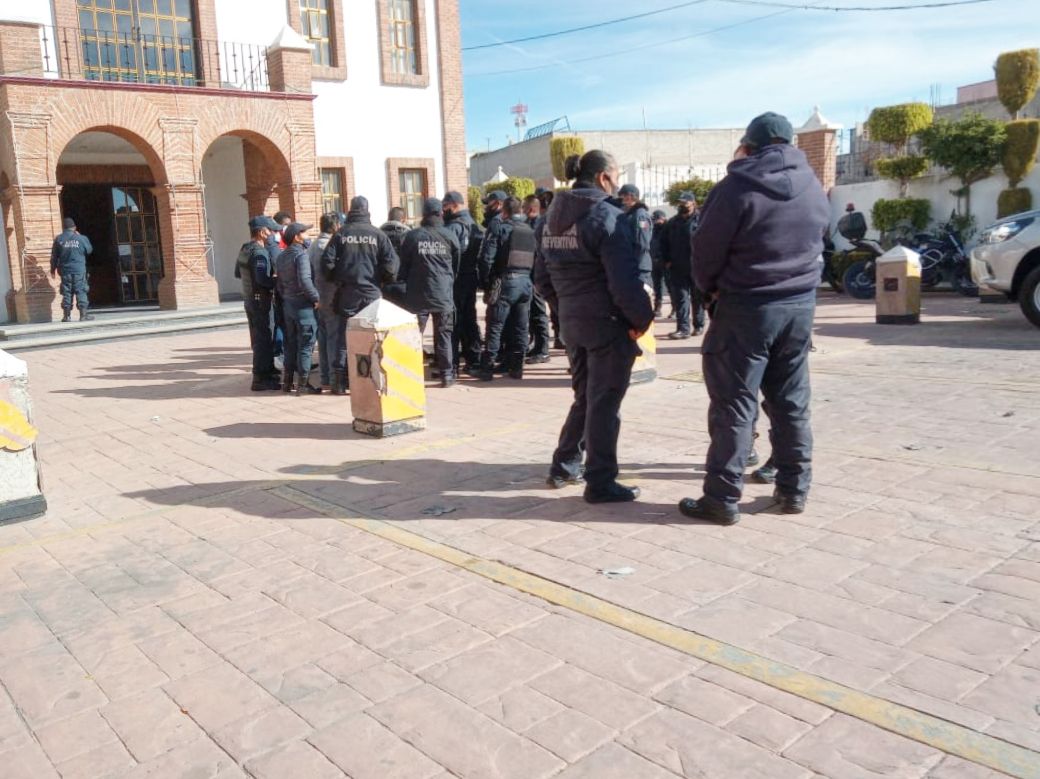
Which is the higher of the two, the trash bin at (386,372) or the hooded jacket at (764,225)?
the hooded jacket at (764,225)

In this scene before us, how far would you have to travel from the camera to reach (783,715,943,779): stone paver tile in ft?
8.91

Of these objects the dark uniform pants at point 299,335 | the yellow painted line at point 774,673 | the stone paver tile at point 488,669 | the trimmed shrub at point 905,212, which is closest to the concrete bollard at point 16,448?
the yellow painted line at point 774,673

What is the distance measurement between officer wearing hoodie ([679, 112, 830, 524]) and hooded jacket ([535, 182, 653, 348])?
403 mm

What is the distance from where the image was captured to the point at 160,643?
3.88 m

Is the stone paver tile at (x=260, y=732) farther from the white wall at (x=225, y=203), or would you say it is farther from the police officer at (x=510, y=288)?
the white wall at (x=225, y=203)

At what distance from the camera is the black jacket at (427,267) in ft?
30.8

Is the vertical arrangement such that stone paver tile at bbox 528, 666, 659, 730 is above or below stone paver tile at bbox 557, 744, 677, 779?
above

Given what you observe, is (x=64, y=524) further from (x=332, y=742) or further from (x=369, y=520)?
(x=332, y=742)

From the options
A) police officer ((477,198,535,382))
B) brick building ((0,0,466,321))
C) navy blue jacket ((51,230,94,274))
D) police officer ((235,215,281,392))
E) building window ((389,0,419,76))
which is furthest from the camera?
building window ((389,0,419,76))

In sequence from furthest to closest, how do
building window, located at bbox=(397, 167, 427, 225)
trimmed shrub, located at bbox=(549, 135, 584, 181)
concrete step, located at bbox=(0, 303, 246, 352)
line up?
trimmed shrub, located at bbox=(549, 135, 584, 181), building window, located at bbox=(397, 167, 427, 225), concrete step, located at bbox=(0, 303, 246, 352)


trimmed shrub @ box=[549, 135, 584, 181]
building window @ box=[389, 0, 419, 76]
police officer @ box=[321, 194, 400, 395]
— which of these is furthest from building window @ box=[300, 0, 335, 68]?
police officer @ box=[321, 194, 400, 395]

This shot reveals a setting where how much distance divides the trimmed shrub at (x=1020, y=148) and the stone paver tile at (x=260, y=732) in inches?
687

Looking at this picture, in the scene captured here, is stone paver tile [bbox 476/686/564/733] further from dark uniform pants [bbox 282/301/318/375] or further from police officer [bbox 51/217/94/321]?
police officer [bbox 51/217/94/321]

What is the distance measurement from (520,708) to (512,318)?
718cm
